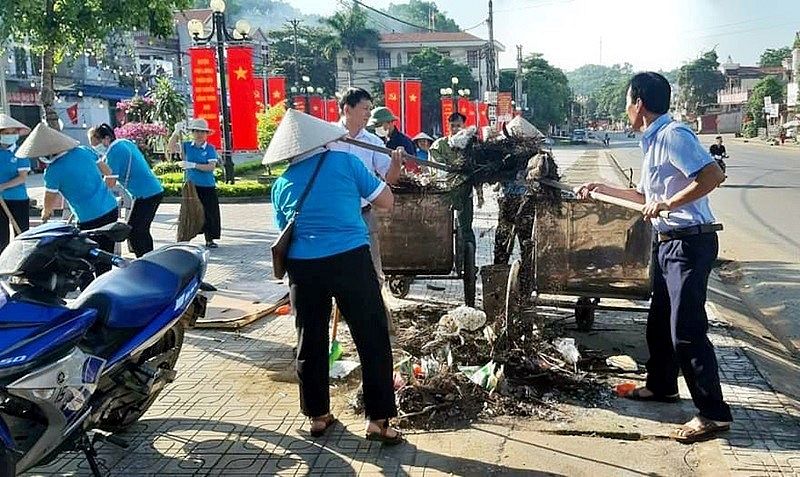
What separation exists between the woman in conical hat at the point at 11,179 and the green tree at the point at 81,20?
4.19 m

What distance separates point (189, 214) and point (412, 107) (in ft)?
52.1

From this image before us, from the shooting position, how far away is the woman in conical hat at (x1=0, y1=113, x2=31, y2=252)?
6.67 metres

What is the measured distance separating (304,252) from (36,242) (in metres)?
1.18

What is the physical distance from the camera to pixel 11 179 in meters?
6.70

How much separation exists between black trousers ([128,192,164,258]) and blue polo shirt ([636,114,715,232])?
4815mm

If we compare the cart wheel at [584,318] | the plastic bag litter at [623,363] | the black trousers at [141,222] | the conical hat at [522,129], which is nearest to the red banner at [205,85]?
the black trousers at [141,222]

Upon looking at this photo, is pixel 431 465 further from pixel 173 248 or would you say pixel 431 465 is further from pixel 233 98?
pixel 233 98

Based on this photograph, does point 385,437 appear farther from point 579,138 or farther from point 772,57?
point 772,57

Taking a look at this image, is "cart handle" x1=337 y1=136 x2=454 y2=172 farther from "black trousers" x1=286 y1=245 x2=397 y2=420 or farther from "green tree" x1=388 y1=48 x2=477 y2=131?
"green tree" x1=388 y1=48 x2=477 y2=131

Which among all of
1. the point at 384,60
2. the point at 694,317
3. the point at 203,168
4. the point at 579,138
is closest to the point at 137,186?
the point at 203,168

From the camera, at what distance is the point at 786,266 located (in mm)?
8484

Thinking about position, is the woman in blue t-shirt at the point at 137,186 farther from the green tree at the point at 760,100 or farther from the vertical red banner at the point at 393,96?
the green tree at the point at 760,100

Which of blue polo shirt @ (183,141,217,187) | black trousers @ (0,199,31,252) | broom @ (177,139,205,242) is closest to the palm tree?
blue polo shirt @ (183,141,217,187)

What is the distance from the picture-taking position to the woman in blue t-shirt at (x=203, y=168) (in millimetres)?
9062
